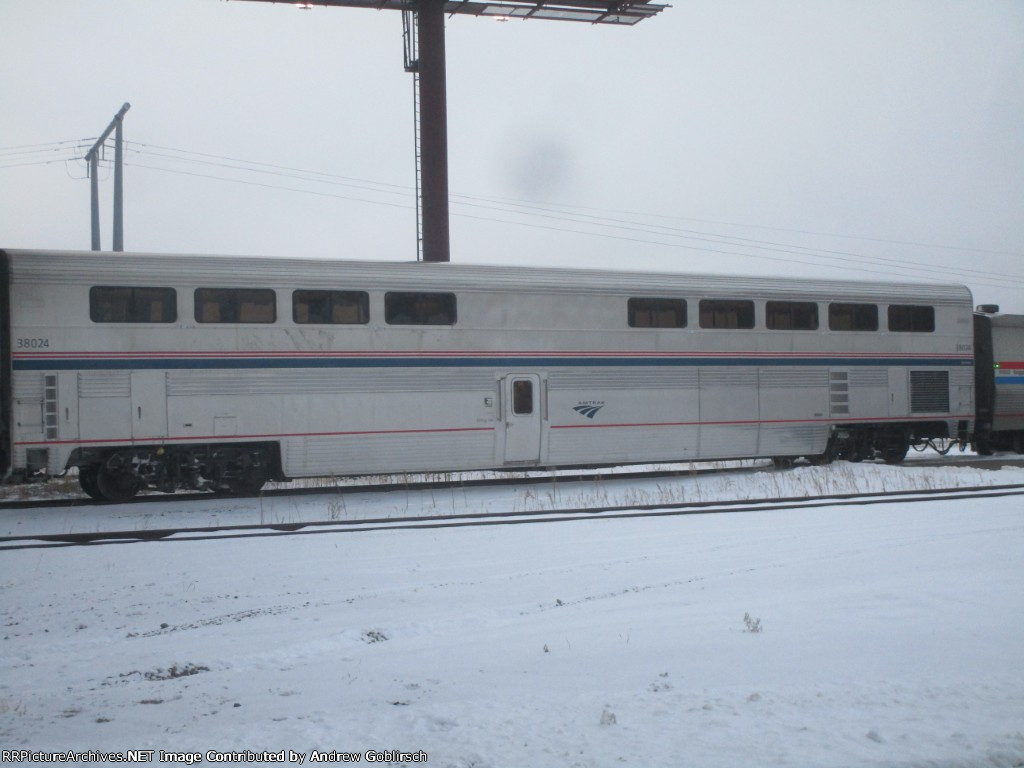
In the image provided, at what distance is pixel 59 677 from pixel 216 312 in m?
8.86

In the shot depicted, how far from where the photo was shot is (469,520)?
37.3ft

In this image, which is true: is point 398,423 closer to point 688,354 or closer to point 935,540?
point 688,354

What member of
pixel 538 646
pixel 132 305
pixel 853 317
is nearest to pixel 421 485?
pixel 132 305

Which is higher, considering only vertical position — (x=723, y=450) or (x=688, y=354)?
(x=688, y=354)

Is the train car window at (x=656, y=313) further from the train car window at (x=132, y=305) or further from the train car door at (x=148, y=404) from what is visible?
the train car door at (x=148, y=404)

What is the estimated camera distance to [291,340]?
1382cm

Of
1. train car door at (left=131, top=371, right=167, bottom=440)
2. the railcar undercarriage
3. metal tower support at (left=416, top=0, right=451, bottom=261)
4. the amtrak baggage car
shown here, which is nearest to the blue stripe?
the amtrak baggage car

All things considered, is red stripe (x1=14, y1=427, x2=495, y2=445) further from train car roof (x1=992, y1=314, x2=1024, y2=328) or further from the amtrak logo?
train car roof (x1=992, y1=314, x2=1024, y2=328)

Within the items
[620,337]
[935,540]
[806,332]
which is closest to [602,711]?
[935,540]

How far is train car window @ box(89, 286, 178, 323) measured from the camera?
13016 millimetres

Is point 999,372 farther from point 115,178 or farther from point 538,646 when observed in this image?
point 115,178

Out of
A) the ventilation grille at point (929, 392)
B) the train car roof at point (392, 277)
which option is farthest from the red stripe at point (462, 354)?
the train car roof at point (392, 277)

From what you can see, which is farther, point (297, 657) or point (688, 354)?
point (688, 354)

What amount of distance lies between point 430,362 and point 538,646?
9077 mm
